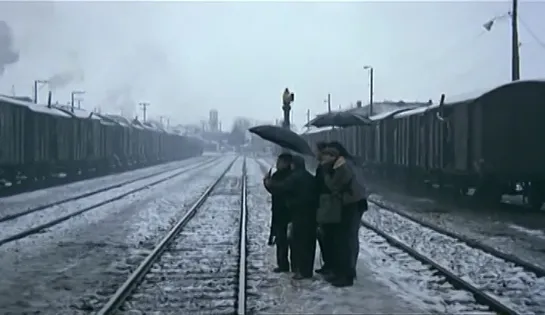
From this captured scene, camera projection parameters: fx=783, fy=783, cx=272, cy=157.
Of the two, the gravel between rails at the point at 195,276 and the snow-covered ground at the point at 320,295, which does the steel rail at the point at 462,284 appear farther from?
the gravel between rails at the point at 195,276

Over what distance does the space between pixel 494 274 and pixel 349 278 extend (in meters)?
2.34

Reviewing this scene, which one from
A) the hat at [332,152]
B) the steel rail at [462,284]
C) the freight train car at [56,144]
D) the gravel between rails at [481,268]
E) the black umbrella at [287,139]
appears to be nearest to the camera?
the steel rail at [462,284]

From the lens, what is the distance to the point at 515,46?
28.3m

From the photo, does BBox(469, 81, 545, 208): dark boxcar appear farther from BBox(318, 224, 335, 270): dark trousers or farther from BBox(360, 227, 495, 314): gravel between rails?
BBox(318, 224, 335, 270): dark trousers

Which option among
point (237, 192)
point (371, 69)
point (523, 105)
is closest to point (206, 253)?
point (523, 105)

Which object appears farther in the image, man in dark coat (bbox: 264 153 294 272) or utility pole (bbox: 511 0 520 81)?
utility pole (bbox: 511 0 520 81)

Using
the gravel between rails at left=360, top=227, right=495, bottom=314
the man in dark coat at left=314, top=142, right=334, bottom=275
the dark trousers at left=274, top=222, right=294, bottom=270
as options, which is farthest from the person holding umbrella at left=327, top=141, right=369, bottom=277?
the dark trousers at left=274, top=222, right=294, bottom=270

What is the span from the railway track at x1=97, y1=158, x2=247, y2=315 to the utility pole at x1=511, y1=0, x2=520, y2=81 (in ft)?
46.7

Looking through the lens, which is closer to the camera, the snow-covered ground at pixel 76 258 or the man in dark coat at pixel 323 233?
the snow-covered ground at pixel 76 258

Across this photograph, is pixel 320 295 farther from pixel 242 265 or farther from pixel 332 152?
pixel 242 265

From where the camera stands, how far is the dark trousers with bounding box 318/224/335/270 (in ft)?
31.9

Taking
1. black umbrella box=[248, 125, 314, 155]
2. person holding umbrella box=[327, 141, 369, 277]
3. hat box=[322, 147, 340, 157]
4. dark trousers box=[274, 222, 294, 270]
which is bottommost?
dark trousers box=[274, 222, 294, 270]

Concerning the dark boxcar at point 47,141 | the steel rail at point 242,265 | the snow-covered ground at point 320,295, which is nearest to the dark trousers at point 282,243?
the snow-covered ground at point 320,295

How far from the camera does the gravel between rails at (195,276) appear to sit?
27.7 feet
